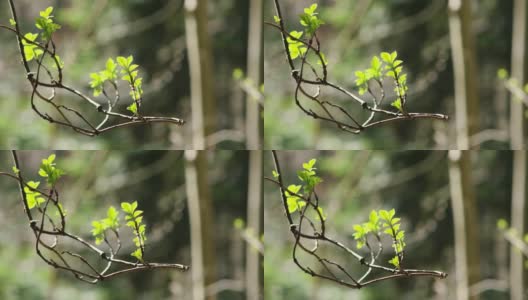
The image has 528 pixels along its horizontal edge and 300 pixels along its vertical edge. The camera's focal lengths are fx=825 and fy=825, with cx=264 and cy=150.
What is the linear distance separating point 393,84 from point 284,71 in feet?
0.90

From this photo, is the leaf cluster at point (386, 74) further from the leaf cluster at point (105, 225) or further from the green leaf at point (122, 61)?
the leaf cluster at point (105, 225)

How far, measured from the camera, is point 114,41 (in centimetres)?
206

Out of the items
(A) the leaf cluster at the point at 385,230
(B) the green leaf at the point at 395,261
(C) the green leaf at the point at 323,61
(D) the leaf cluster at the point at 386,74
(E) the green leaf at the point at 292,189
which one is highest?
(C) the green leaf at the point at 323,61

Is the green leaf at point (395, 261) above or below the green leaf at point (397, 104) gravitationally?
below

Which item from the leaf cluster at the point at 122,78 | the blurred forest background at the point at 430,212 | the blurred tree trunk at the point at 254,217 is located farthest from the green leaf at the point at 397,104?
the leaf cluster at the point at 122,78

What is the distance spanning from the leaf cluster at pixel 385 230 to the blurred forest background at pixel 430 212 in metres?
0.03

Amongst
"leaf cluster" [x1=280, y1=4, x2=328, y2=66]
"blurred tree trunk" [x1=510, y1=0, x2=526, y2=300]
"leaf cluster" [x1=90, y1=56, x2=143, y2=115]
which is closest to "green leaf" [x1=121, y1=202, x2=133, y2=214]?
"leaf cluster" [x1=90, y1=56, x2=143, y2=115]

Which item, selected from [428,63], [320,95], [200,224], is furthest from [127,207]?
[428,63]

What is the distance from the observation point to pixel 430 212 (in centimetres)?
209

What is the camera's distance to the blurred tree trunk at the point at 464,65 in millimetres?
2055

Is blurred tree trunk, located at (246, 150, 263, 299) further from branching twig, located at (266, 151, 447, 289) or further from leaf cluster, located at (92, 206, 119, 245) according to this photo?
leaf cluster, located at (92, 206, 119, 245)

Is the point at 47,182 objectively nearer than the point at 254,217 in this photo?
Yes

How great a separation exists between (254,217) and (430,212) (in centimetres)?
45

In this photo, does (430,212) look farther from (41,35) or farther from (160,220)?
(41,35)
